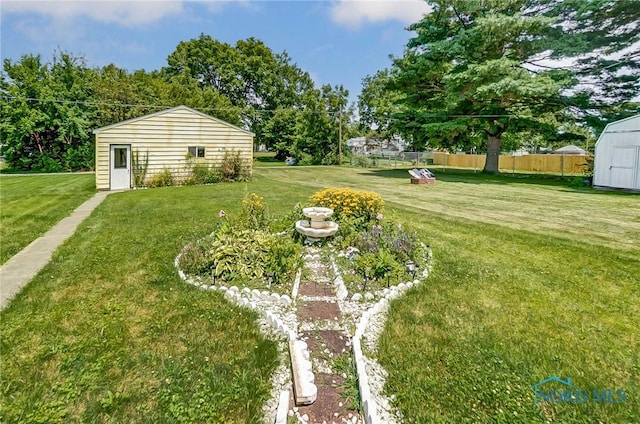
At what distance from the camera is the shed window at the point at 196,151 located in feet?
48.2

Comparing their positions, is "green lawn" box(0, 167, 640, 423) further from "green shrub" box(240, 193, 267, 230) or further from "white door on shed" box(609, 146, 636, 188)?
"white door on shed" box(609, 146, 636, 188)

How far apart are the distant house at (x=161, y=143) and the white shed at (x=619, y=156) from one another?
15621 mm

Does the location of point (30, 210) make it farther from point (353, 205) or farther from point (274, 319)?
point (274, 319)

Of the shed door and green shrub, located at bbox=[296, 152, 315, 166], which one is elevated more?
green shrub, located at bbox=[296, 152, 315, 166]

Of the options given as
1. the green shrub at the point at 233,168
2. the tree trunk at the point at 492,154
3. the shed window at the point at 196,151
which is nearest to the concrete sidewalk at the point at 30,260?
the shed window at the point at 196,151

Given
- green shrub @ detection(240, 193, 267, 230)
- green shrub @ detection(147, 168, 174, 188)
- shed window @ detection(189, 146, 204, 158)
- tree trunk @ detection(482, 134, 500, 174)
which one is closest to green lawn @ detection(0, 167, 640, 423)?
green shrub @ detection(240, 193, 267, 230)

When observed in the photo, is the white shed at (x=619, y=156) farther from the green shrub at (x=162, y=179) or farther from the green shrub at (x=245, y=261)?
the green shrub at (x=162, y=179)

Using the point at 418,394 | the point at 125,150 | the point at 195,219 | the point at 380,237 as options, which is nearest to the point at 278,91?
the point at 125,150

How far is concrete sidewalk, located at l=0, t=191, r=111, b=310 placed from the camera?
12.4ft

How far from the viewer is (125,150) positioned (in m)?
13.5

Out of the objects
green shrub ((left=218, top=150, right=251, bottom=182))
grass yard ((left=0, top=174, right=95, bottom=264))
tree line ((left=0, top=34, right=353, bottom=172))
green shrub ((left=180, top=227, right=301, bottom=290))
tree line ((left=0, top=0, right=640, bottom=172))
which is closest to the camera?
green shrub ((left=180, top=227, right=301, bottom=290))

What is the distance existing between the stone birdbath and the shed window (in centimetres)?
1112

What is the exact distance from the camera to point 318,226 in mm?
5152

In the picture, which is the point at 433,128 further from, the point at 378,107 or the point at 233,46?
the point at 233,46
